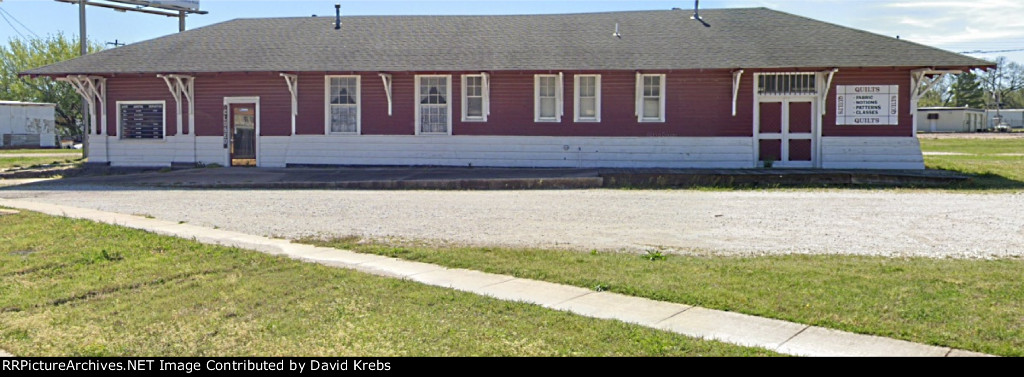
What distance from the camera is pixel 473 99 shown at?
24547 mm

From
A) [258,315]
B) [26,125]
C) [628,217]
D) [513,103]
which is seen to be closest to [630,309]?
[258,315]

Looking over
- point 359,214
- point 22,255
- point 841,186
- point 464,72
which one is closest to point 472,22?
point 464,72

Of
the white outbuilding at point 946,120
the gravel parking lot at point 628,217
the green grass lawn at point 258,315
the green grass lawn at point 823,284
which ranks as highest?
the white outbuilding at point 946,120

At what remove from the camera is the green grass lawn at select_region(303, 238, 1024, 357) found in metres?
6.45

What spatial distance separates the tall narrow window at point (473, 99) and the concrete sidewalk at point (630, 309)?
540 inches

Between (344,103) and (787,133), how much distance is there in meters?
12.2

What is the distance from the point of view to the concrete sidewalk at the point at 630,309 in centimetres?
598

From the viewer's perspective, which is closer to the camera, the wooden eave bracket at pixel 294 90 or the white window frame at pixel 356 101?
the wooden eave bracket at pixel 294 90

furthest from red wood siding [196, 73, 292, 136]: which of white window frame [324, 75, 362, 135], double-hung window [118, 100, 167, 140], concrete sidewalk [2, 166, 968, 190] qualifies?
concrete sidewalk [2, 166, 968, 190]

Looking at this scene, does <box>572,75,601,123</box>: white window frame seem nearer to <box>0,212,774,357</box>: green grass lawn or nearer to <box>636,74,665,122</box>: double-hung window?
<box>636,74,665,122</box>: double-hung window

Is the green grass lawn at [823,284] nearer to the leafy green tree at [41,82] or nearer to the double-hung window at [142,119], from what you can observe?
the double-hung window at [142,119]

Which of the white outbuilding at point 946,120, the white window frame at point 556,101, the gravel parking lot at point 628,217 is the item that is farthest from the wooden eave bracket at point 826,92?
the white outbuilding at point 946,120

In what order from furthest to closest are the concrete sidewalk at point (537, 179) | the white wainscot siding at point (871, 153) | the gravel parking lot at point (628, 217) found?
the white wainscot siding at point (871, 153), the concrete sidewalk at point (537, 179), the gravel parking lot at point (628, 217)
